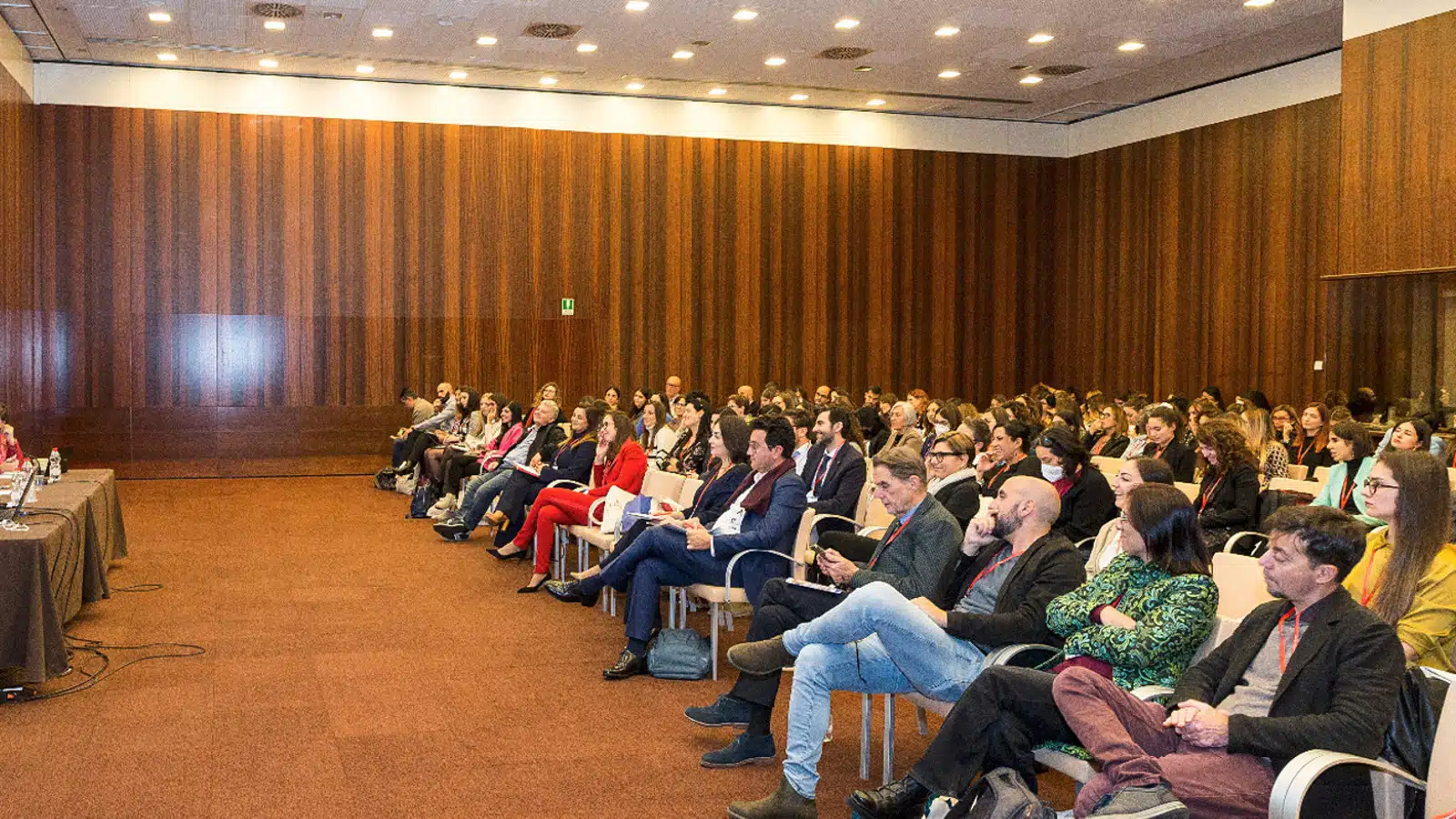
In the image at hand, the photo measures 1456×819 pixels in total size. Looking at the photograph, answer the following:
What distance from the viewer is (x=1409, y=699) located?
3238 millimetres

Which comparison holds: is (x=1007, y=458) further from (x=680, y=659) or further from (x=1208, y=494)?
(x=680, y=659)

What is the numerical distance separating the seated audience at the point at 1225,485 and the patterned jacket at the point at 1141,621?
3010 mm

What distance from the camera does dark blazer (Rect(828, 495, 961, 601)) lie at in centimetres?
476

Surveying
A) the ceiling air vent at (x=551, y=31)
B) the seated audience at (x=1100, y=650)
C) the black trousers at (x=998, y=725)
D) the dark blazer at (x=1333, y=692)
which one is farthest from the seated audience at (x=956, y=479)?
the ceiling air vent at (x=551, y=31)

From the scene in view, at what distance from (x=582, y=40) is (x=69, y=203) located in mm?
6523

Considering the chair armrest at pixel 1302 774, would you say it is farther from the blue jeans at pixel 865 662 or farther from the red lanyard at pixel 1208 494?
the red lanyard at pixel 1208 494

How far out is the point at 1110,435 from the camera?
1118 cm

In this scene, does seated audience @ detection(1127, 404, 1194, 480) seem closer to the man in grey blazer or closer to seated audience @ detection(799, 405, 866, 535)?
seated audience @ detection(799, 405, 866, 535)

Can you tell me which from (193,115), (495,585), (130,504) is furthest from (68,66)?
(495,585)

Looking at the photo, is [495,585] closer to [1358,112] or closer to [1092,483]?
[1092,483]

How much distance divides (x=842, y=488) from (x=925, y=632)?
3.44m

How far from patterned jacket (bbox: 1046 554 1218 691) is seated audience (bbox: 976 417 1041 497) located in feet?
10.9

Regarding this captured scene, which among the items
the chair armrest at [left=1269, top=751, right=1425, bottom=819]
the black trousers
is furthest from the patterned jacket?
the chair armrest at [left=1269, top=751, right=1425, bottom=819]

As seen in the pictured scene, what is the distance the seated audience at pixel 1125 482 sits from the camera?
4809mm
